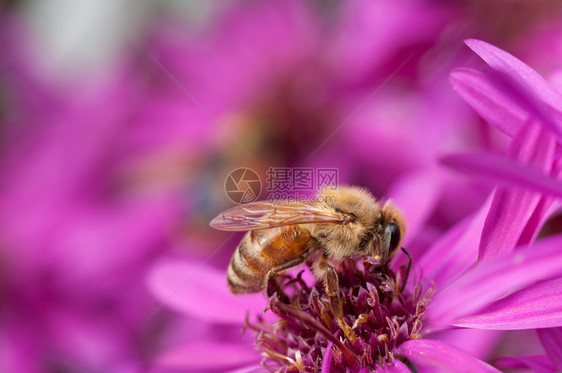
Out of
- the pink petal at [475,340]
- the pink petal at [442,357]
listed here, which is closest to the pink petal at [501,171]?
the pink petal at [442,357]

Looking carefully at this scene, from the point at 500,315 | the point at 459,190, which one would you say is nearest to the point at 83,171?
the point at 459,190

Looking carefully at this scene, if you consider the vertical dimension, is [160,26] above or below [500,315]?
above

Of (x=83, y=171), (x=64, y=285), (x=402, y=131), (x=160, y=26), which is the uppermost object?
(x=160, y=26)

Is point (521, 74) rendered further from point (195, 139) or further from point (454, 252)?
point (195, 139)

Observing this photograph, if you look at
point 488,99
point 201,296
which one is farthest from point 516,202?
point 201,296

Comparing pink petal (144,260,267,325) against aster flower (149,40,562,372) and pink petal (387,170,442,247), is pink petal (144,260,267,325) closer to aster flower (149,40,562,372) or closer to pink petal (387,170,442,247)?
aster flower (149,40,562,372)

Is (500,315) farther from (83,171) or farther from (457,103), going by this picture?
(83,171)

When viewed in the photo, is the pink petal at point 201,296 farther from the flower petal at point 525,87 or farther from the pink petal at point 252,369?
the flower petal at point 525,87
